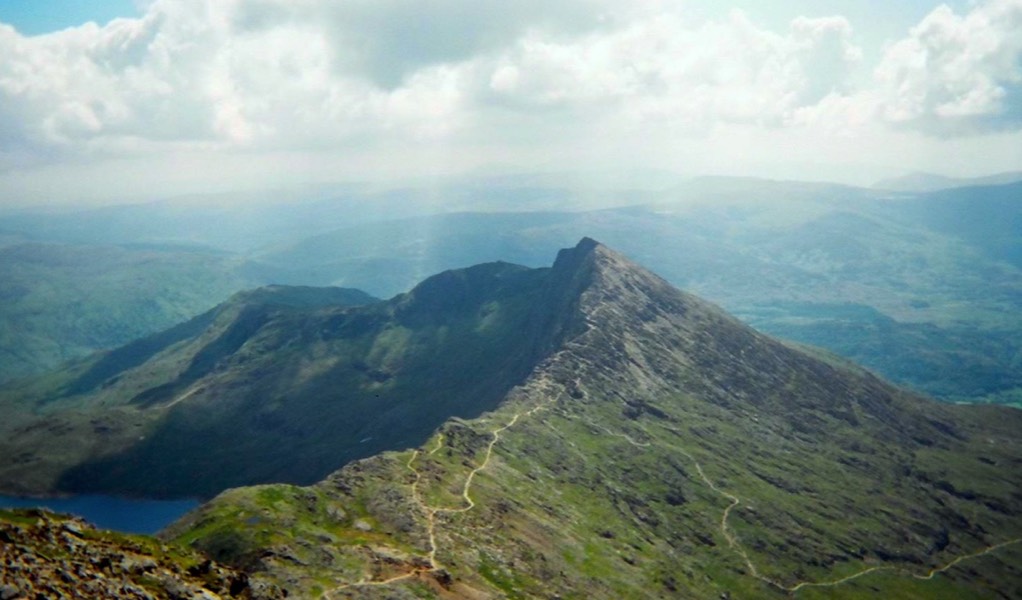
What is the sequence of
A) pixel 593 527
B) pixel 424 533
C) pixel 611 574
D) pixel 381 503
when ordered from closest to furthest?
pixel 424 533
pixel 381 503
pixel 611 574
pixel 593 527

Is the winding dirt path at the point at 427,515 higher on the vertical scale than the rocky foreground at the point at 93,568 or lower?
lower

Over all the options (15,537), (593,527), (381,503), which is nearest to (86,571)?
(15,537)

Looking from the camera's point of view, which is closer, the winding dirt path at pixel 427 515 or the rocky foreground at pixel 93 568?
the rocky foreground at pixel 93 568

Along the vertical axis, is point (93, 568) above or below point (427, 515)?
above

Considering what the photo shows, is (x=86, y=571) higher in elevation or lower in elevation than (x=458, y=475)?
higher

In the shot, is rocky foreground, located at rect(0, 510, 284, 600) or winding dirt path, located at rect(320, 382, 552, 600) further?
winding dirt path, located at rect(320, 382, 552, 600)

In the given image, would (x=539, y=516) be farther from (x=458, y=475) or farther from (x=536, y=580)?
(x=536, y=580)

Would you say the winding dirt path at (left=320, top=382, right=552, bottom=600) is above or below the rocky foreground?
below

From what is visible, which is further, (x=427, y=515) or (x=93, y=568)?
(x=427, y=515)
